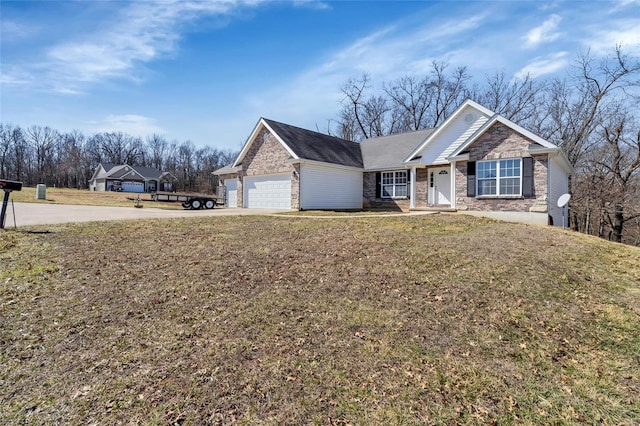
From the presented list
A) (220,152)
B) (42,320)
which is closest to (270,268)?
(42,320)

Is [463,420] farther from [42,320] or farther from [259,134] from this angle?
[259,134]

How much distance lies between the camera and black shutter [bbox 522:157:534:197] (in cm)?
1322

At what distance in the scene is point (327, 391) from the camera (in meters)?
3.25

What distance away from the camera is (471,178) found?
14.7 m

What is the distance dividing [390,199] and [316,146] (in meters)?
5.81

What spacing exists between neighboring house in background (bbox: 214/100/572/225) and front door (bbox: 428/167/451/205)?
5 cm

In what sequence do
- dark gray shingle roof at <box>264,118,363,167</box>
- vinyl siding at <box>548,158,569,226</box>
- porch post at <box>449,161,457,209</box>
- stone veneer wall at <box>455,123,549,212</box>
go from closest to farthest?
stone veneer wall at <box>455,123,549,212</box>, vinyl siding at <box>548,158,569,226</box>, porch post at <box>449,161,457,209</box>, dark gray shingle roof at <box>264,118,363,167</box>

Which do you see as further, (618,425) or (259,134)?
(259,134)

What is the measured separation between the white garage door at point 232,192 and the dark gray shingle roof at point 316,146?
223 inches

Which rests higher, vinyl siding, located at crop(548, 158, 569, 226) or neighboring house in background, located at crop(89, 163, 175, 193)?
neighboring house in background, located at crop(89, 163, 175, 193)

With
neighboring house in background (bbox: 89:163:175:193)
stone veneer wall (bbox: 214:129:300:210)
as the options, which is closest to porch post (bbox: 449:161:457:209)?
stone veneer wall (bbox: 214:129:300:210)

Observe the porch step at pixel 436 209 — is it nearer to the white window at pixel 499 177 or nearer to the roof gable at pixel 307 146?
the white window at pixel 499 177

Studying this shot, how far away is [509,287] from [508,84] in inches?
1193

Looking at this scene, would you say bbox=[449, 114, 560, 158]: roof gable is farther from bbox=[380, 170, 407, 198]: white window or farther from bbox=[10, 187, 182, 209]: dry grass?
bbox=[10, 187, 182, 209]: dry grass
